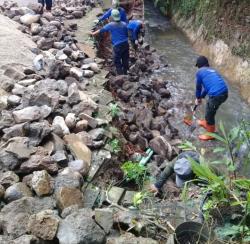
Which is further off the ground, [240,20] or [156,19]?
[240,20]

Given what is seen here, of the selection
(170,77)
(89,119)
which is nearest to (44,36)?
(170,77)

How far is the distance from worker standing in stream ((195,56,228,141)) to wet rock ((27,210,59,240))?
14.8 feet

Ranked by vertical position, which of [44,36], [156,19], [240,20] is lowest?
[156,19]

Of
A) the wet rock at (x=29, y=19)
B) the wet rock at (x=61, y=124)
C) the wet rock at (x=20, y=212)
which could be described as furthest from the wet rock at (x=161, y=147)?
the wet rock at (x=29, y=19)

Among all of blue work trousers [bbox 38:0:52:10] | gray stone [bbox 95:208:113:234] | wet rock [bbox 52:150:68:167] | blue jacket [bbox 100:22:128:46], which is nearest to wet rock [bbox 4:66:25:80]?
wet rock [bbox 52:150:68:167]

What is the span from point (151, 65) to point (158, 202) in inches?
272

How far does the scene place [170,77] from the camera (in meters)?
11.0

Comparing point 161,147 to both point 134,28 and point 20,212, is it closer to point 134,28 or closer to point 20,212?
point 20,212

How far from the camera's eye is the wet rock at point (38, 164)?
501 cm

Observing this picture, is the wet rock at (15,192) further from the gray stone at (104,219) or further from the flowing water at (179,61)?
the flowing water at (179,61)

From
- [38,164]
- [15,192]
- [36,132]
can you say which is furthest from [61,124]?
[15,192]

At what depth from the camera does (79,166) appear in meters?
5.41

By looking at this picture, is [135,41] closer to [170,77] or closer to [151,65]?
[151,65]

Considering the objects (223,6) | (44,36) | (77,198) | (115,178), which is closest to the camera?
(77,198)
